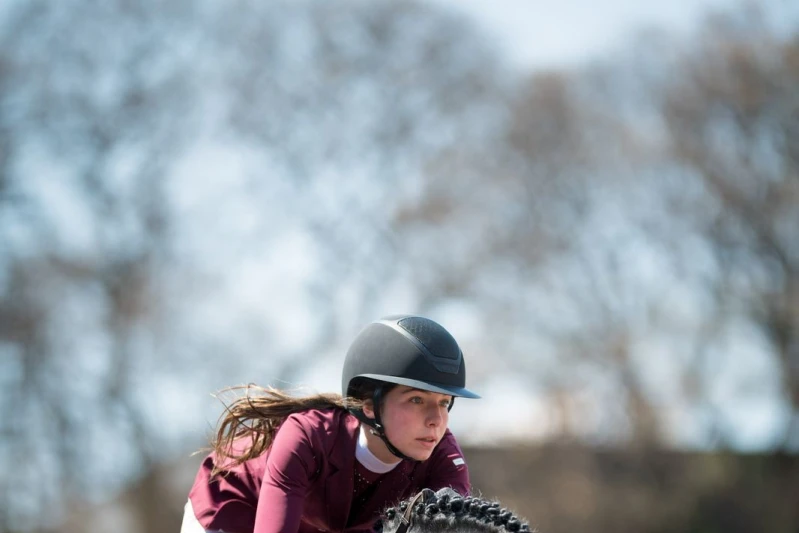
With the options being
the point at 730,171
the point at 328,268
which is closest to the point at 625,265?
the point at 730,171

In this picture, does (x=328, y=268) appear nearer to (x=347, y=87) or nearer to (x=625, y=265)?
(x=347, y=87)

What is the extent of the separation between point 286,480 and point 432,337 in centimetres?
72

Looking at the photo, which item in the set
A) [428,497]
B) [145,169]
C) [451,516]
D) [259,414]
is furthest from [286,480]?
[145,169]

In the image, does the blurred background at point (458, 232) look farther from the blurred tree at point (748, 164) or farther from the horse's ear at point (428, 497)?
the horse's ear at point (428, 497)

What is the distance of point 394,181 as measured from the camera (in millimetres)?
22688

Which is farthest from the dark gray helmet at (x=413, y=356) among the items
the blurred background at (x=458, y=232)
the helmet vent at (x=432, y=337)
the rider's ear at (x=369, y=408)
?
the blurred background at (x=458, y=232)

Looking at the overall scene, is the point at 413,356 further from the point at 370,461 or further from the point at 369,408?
the point at 370,461

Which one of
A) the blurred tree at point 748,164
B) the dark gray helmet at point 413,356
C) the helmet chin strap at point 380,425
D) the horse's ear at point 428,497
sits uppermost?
the blurred tree at point 748,164

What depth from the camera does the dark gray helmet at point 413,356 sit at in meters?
3.74

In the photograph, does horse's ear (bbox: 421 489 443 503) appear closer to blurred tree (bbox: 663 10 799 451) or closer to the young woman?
the young woman

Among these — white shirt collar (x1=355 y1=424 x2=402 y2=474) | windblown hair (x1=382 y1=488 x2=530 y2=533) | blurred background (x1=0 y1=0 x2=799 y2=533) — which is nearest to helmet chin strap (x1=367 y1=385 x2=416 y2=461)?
white shirt collar (x1=355 y1=424 x2=402 y2=474)

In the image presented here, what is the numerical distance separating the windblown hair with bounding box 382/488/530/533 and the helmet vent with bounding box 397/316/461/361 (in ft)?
2.62

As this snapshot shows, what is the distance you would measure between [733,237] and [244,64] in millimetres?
10722

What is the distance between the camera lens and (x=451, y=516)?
2.92m
